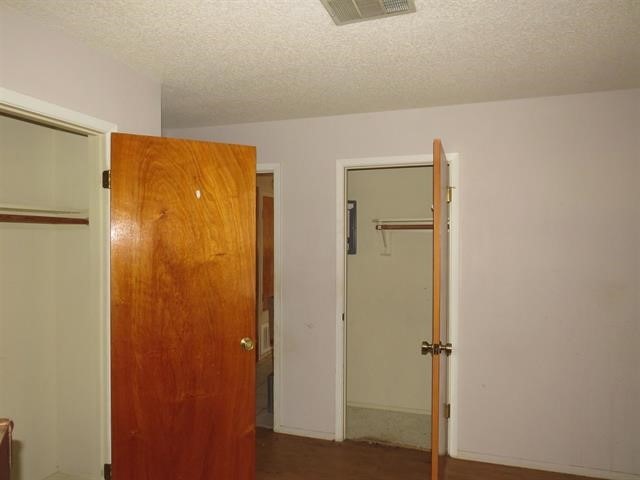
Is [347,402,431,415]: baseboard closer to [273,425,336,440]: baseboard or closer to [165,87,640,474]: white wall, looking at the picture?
[273,425,336,440]: baseboard

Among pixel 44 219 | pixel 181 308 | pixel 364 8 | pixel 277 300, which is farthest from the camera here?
pixel 277 300

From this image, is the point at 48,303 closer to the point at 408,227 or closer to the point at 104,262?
the point at 104,262

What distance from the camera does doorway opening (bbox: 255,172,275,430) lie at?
412cm

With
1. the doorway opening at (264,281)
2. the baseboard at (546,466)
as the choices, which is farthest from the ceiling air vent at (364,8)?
the baseboard at (546,466)

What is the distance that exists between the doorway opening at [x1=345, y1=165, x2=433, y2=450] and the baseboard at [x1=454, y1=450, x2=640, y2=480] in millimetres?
590

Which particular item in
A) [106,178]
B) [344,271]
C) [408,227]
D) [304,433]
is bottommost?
[304,433]

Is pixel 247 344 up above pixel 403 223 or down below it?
below

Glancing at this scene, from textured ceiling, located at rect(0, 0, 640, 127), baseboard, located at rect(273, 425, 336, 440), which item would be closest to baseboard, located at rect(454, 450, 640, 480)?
baseboard, located at rect(273, 425, 336, 440)

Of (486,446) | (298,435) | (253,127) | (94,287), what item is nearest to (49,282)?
(94,287)

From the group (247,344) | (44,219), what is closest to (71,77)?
(44,219)

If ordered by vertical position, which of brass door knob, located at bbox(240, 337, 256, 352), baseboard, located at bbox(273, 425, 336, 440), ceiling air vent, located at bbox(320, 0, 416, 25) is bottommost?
baseboard, located at bbox(273, 425, 336, 440)

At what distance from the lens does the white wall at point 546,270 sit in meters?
2.59

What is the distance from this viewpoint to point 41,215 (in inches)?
93.0

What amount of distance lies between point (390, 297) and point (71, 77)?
271 cm
